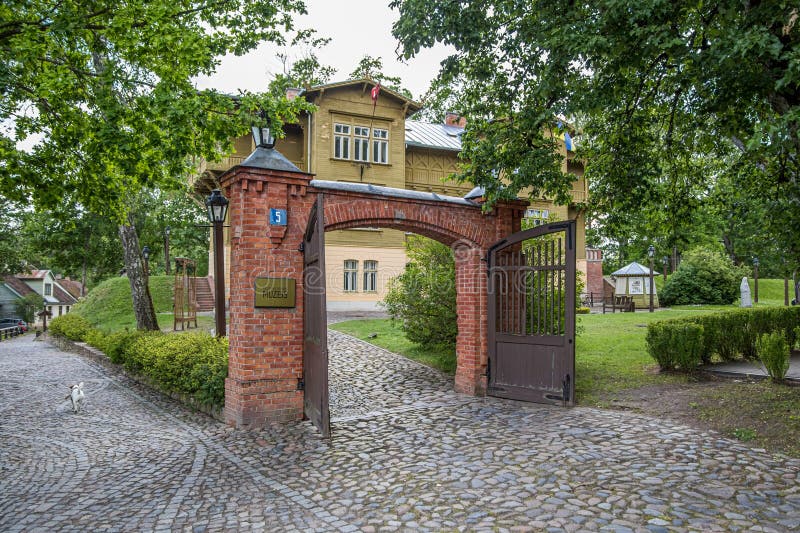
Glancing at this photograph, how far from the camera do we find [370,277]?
26828 mm

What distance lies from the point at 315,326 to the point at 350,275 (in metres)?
19.4

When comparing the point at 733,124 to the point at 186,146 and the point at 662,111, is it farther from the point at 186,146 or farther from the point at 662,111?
the point at 186,146

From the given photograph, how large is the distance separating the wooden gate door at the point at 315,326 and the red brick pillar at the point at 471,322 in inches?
116

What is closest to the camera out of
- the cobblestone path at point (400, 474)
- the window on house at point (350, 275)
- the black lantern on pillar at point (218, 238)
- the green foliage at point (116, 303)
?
the cobblestone path at point (400, 474)

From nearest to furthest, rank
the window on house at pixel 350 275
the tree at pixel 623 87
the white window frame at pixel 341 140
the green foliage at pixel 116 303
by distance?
the tree at pixel 623 87 < the green foliage at pixel 116 303 < the white window frame at pixel 341 140 < the window on house at pixel 350 275

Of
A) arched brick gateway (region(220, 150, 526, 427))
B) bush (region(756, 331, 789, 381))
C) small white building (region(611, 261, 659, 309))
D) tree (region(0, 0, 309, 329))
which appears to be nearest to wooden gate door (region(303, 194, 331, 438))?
arched brick gateway (region(220, 150, 526, 427))

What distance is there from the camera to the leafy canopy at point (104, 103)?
7637mm

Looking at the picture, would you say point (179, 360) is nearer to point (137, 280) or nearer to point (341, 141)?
point (137, 280)

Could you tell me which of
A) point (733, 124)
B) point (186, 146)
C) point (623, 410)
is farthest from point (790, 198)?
point (186, 146)

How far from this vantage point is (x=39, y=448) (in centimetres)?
705

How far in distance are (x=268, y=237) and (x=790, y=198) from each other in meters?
6.56

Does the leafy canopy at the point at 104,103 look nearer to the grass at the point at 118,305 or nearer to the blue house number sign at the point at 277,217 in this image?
the blue house number sign at the point at 277,217

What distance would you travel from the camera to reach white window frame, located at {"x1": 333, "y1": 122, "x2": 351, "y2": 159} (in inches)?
1008

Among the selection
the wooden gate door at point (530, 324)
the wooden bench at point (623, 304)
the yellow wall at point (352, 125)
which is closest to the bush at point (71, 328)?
the yellow wall at point (352, 125)
